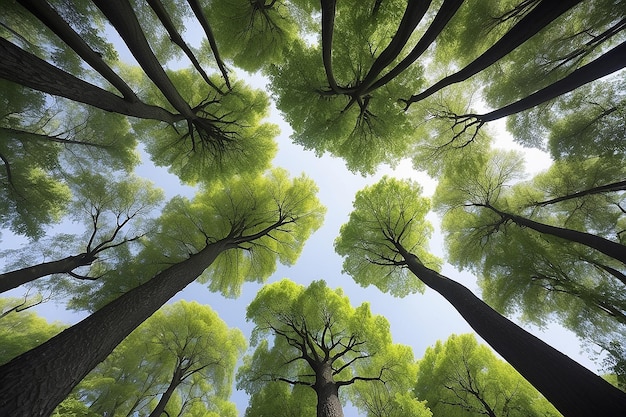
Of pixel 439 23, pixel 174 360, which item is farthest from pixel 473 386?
pixel 174 360

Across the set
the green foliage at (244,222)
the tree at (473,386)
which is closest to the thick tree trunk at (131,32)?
the green foliage at (244,222)

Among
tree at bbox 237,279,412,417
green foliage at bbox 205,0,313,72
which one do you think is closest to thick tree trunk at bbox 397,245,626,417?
tree at bbox 237,279,412,417

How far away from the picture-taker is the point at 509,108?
5.96m

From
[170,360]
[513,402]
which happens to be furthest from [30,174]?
[513,402]

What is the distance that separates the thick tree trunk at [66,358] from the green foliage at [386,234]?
609 cm

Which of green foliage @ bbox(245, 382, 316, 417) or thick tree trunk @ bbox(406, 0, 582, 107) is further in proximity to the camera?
green foliage @ bbox(245, 382, 316, 417)

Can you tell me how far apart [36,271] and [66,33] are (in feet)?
19.0

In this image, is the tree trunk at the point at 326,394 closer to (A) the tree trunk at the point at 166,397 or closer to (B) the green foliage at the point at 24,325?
(A) the tree trunk at the point at 166,397

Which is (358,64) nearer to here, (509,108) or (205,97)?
(509,108)

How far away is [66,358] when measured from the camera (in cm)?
286

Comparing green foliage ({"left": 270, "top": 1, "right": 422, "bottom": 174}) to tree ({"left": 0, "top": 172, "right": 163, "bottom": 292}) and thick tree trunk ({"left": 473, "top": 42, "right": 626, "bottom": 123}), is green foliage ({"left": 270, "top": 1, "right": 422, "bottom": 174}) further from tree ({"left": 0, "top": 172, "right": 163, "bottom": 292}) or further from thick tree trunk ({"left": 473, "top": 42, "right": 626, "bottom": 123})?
tree ({"left": 0, "top": 172, "right": 163, "bottom": 292})

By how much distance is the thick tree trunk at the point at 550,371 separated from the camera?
7.48 ft

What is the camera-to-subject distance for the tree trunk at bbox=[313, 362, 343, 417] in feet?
16.5

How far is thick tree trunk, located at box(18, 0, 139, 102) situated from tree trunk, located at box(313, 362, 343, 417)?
7.09 meters
